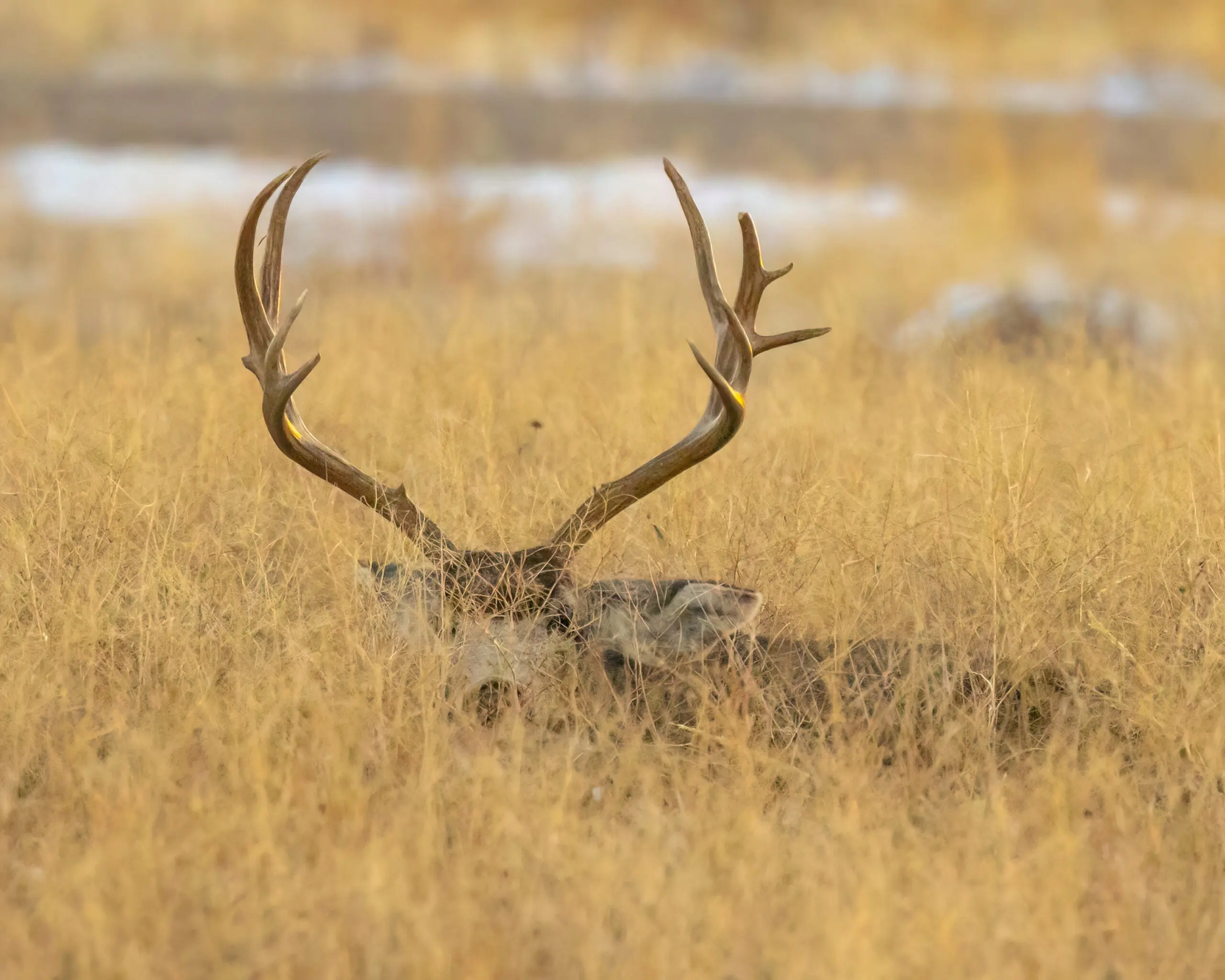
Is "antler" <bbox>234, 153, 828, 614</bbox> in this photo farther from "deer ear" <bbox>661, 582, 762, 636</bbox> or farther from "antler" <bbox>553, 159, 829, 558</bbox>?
"deer ear" <bbox>661, 582, 762, 636</bbox>

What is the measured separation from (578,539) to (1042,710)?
127 centimetres

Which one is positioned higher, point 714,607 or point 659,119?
point 659,119

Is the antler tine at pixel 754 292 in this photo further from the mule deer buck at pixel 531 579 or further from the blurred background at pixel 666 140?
the blurred background at pixel 666 140

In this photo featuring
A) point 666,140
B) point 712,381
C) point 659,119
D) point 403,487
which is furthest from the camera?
point 659,119

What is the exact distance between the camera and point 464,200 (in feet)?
42.1

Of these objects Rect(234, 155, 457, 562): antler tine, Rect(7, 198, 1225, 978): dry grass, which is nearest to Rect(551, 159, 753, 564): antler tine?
Rect(234, 155, 457, 562): antler tine

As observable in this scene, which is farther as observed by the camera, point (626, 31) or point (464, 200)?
point (626, 31)

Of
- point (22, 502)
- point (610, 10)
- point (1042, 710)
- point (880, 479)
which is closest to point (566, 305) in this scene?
point (880, 479)

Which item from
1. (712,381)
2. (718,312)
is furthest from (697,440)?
(718,312)

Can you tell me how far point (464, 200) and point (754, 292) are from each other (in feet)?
28.1

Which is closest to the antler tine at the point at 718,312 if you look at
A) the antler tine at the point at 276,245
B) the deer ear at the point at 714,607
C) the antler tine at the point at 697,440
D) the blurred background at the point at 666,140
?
the antler tine at the point at 697,440

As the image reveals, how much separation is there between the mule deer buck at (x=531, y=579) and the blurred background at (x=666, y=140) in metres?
4.23

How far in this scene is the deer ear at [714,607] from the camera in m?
3.93

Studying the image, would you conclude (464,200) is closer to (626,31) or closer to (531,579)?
(626,31)
